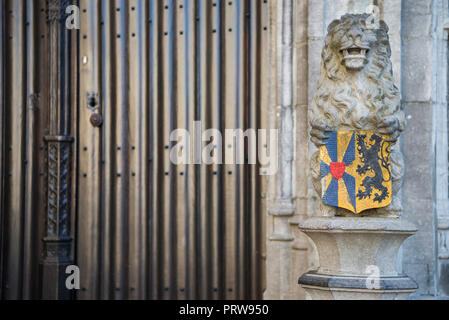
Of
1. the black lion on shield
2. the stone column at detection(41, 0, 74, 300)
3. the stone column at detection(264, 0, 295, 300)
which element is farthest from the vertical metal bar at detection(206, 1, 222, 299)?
the black lion on shield

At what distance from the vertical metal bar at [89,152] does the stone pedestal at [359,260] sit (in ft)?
7.78

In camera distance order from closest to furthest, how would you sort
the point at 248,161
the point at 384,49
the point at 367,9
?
1. the point at 384,49
2. the point at 367,9
3. the point at 248,161

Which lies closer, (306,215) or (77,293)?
(306,215)

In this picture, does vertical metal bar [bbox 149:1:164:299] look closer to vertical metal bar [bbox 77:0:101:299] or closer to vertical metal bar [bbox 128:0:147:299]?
vertical metal bar [bbox 128:0:147:299]

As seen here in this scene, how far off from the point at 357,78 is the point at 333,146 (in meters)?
0.43

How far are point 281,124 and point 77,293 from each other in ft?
7.17

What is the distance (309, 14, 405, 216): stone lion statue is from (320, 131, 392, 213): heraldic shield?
0.06 metres

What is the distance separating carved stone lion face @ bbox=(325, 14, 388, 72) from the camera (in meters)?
4.77

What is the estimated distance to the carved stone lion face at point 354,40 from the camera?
15.6 feet

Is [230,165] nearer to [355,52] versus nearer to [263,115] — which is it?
[263,115]

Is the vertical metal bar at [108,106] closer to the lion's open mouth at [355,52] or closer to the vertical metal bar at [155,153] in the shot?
the vertical metal bar at [155,153]

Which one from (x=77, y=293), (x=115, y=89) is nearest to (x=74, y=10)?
(x=115, y=89)

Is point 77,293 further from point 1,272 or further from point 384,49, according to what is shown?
point 384,49

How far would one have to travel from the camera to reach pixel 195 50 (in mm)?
6586
